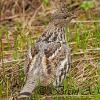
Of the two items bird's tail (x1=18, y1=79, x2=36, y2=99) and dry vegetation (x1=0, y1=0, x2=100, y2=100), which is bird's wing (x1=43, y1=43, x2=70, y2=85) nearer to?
dry vegetation (x1=0, y1=0, x2=100, y2=100)

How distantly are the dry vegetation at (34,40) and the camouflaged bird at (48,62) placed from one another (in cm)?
19

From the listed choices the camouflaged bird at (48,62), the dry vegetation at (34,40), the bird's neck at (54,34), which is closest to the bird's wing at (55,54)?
the camouflaged bird at (48,62)

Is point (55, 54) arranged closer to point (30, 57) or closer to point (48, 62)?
point (48, 62)

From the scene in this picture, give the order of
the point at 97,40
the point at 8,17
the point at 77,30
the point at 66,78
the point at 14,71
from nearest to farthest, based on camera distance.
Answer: the point at 66,78 → the point at 14,71 → the point at 97,40 → the point at 77,30 → the point at 8,17

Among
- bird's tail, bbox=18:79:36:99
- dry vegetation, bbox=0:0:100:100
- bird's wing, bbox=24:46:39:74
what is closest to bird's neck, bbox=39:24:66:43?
bird's wing, bbox=24:46:39:74

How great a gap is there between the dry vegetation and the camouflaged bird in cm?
19

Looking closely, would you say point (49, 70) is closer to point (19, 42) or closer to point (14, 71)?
point (14, 71)

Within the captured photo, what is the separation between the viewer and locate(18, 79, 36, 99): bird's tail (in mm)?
6134

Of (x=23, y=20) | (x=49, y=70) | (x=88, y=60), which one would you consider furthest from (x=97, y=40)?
(x=23, y=20)

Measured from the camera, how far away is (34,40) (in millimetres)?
9203

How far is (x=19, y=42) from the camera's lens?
8.67 metres

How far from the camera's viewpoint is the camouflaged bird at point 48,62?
6469mm

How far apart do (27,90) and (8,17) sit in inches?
188

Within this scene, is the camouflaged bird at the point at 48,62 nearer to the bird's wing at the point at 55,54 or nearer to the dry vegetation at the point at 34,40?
the bird's wing at the point at 55,54
